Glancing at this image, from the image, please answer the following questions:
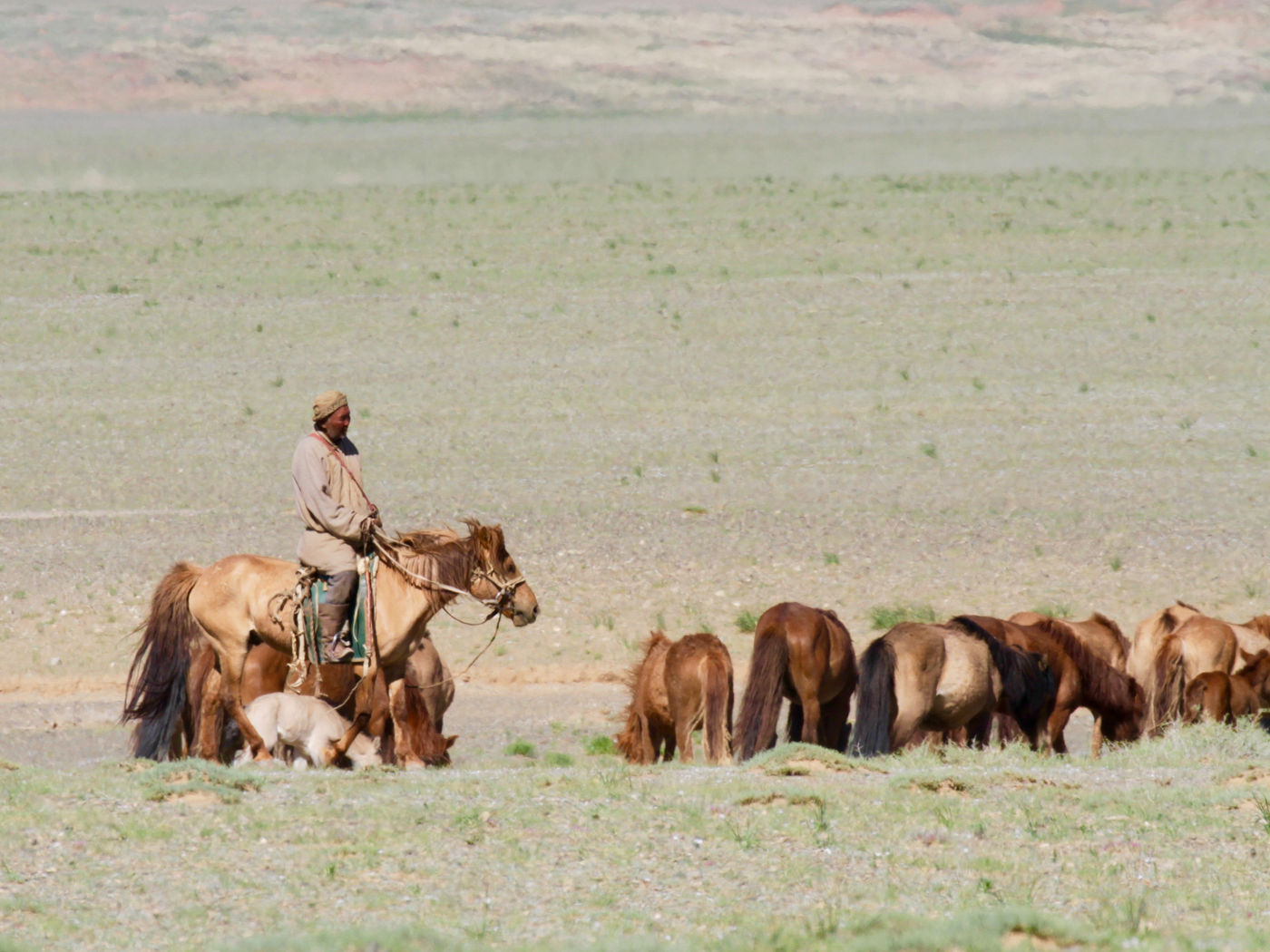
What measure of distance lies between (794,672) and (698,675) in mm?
608

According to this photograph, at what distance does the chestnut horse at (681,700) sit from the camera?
38.3 ft

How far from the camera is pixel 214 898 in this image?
23.9ft

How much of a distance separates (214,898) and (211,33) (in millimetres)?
99170

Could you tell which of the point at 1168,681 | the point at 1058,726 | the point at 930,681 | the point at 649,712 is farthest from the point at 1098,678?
the point at 649,712

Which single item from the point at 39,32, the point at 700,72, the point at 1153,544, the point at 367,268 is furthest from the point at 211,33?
the point at 1153,544

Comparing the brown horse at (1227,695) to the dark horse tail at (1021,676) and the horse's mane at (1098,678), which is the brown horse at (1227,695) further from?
the dark horse tail at (1021,676)

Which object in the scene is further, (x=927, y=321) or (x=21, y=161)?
(x=21, y=161)

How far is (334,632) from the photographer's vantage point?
1041cm

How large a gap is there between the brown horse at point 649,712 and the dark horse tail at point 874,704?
1303 millimetres

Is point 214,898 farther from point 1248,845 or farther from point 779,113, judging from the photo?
point 779,113

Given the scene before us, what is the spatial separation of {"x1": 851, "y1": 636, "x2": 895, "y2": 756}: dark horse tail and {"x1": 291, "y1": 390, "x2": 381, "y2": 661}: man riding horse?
322 cm

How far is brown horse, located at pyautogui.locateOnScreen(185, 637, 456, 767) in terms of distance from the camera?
1073 cm

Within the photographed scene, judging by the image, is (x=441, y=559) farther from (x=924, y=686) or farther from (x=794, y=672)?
(x=924, y=686)

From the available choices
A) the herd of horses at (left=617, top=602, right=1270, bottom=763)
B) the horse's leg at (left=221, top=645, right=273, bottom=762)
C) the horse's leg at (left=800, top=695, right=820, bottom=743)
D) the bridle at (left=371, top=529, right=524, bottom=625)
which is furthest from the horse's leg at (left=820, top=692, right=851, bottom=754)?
the horse's leg at (left=221, top=645, right=273, bottom=762)
